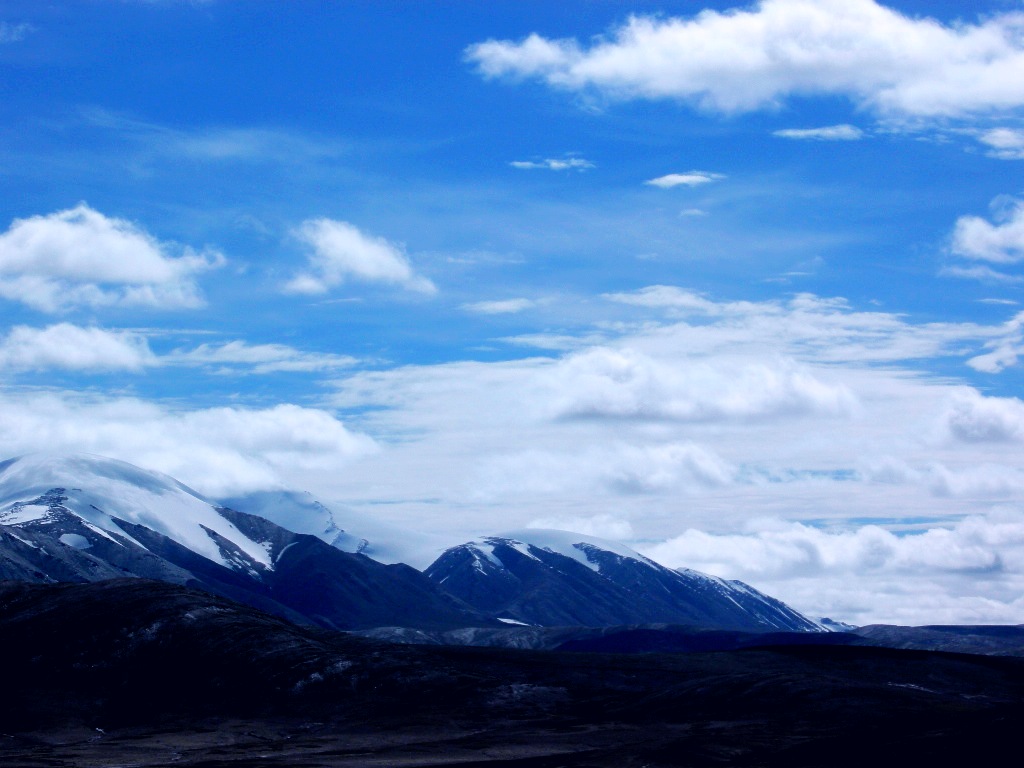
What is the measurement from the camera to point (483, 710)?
179 meters

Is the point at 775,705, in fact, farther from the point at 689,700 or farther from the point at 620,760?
the point at 620,760

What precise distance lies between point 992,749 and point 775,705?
2037 inches

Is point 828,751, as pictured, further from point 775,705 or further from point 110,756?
point 110,756

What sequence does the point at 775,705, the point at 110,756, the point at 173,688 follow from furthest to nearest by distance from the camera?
the point at 173,688 → the point at 775,705 → the point at 110,756

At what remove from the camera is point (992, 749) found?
11850 cm

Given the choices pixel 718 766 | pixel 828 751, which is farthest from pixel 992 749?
pixel 718 766

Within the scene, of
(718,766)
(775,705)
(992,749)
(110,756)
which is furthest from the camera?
(775,705)

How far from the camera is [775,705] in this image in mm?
168500

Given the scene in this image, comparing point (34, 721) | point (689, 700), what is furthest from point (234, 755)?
point (689, 700)

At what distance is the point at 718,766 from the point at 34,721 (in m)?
104

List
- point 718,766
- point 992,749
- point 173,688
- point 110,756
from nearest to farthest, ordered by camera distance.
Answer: point 992,749
point 718,766
point 110,756
point 173,688

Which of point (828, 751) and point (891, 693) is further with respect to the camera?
point (891, 693)

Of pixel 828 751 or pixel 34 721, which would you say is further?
pixel 34 721

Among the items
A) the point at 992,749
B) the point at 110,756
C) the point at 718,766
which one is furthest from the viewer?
the point at 110,756
